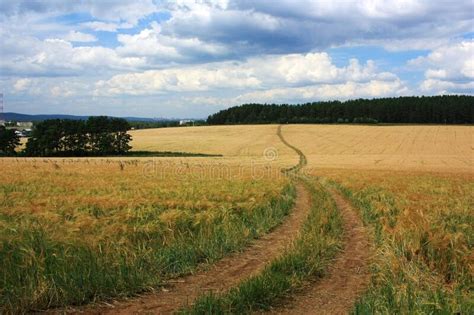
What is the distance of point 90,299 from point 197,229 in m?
5.44

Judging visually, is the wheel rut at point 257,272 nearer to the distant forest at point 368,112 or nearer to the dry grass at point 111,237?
the dry grass at point 111,237

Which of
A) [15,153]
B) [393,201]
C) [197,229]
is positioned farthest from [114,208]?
[15,153]

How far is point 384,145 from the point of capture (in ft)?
265

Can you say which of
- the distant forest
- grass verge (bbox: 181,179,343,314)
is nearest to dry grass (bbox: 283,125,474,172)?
the distant forest

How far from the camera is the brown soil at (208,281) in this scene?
6812 mm

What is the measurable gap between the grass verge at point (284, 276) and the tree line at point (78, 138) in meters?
80.5

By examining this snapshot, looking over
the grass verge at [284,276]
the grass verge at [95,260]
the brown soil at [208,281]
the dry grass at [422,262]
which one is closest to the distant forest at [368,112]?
the dry grass at [422,262]

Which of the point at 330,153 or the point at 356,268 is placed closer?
the point at 356,268

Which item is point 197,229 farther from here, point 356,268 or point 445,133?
point 445,133

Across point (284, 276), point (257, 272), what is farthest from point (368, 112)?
point (284, 276)

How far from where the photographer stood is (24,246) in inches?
343

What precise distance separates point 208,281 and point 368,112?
14292 cm

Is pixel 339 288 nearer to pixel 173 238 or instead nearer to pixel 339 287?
pixel 339 287

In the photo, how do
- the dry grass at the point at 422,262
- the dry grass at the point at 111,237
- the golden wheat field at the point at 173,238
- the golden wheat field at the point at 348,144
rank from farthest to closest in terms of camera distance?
the golden wheat field at the point at 348,144, the dry grass at the point at 111,237, the golden wheat field at the point at 173,238, the dry grass at the point at 422,262
